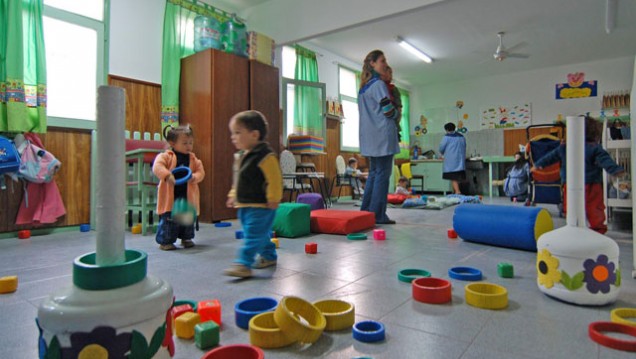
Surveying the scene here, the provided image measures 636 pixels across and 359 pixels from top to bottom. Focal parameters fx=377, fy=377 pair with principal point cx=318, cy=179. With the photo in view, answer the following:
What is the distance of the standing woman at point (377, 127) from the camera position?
3.64 m

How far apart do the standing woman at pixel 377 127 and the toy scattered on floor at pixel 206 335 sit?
2796 millimetres

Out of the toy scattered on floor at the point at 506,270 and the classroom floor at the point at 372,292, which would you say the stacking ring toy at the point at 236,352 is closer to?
the classroom floor at the point at 372,292

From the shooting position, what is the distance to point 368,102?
3770 mm

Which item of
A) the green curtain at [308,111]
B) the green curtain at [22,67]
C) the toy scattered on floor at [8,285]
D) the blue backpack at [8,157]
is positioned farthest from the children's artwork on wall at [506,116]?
the toy scattered on floor at [8,285]

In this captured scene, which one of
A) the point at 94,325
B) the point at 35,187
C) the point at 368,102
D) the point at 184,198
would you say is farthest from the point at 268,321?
the point at 35,187

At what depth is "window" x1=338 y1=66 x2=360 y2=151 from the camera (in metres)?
8.26

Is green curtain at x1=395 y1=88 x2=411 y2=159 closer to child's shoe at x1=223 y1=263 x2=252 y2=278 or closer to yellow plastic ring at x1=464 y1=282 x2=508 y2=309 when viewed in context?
child's shoe at x1=223 y1=263 x2=252 y2=278

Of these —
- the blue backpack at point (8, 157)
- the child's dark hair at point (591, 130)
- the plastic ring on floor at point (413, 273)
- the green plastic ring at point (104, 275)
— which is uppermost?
the child's dark hair at point (591, 130)

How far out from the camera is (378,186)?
3.75m

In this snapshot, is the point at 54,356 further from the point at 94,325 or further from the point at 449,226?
the point at 449,226

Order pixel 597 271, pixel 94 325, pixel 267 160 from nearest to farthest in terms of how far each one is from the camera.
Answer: pixel 94 325, pixel 597 271, pixel 267 160

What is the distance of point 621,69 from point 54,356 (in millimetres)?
10729

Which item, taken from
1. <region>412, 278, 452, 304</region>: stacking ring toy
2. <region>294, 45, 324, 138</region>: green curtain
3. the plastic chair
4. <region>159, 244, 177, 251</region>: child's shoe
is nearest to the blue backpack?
<region>159, 244, 177, 251</region>: child's shoe

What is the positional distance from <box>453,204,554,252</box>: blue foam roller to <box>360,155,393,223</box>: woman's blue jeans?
1012mm
